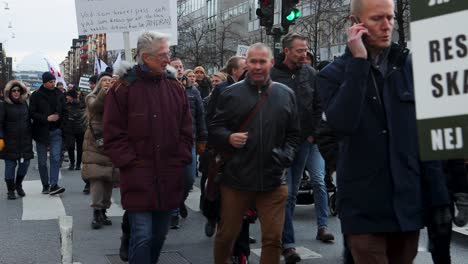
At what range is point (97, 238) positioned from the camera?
7.89 m

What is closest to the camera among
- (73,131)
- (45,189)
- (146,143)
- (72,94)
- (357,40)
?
(357,40)

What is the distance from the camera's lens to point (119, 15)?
8.95m

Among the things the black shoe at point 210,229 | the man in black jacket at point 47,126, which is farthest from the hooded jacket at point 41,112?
the black shoe at point 210,229

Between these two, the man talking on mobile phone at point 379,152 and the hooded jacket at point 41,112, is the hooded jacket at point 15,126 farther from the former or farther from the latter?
the man talking on mobile phone at point 379,152

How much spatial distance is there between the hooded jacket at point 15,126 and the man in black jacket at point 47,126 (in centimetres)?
15

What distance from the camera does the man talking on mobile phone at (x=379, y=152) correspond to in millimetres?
3316

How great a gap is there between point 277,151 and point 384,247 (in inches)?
74.3

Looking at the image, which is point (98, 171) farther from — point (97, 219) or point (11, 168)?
point (11, 168)

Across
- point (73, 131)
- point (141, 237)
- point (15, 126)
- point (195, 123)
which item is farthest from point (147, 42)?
point (73, 131)

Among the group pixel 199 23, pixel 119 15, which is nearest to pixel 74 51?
pixel 199 23

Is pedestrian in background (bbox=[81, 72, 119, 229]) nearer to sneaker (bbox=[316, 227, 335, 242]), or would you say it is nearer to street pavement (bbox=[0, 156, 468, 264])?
street pavement (bbox=[0, 156, 468, 264])

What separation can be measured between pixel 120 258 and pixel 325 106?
149 inches

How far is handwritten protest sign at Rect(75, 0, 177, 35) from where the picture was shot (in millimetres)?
8875

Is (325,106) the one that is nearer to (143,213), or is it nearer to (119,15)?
(143,213)
